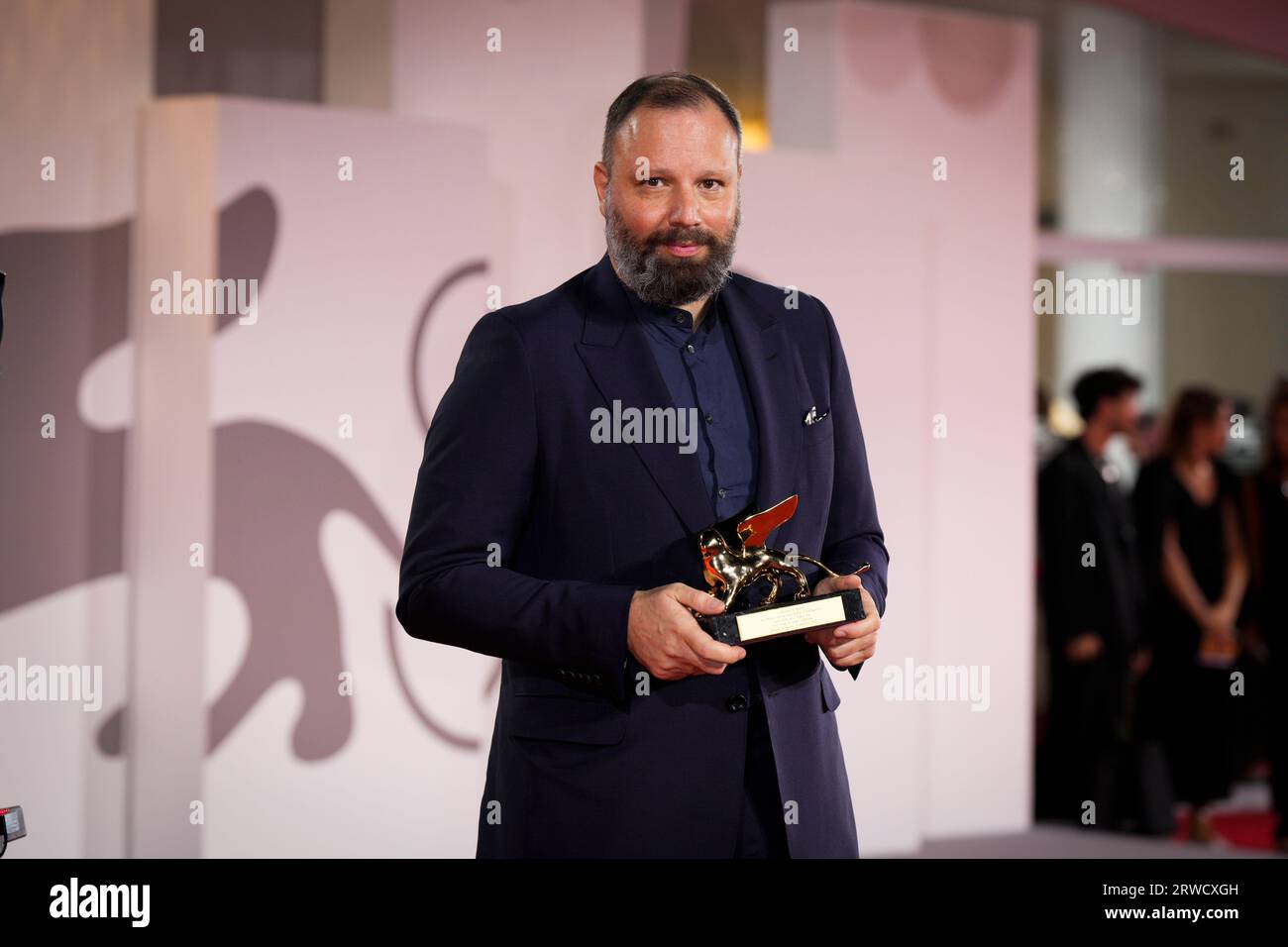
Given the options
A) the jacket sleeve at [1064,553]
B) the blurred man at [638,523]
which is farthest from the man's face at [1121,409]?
the blurred man at [638,523]

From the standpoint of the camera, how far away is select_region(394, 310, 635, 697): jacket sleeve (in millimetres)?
1806

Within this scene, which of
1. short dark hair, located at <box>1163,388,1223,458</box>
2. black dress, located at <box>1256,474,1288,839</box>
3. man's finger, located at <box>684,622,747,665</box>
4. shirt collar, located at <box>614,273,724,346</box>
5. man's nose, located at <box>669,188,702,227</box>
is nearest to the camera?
man's finger, located at <box>684,622,747,665</box>

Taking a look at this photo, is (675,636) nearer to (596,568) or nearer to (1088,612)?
(596,568)

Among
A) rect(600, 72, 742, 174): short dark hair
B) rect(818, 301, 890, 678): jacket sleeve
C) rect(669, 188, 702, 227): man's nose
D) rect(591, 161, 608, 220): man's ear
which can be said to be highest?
rect(600, 72, 742, 174): short dark hair

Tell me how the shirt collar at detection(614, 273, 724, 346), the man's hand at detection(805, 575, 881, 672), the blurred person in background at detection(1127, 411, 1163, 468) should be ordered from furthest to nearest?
the blurred person in background at detection(1127, 411, 1163, 468) < the shirt collar at detection(614, 273, 724, 346) < the man's hand at detection(805, 575, 881, 672)

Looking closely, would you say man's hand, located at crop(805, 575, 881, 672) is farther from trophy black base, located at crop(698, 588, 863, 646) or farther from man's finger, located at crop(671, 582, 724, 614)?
man's finger, located at crop(671, 582, 724, 614)

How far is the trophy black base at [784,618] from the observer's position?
1.74 meters

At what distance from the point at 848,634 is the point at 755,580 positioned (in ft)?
0.51

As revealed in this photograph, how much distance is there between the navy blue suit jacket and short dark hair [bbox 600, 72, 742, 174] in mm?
292

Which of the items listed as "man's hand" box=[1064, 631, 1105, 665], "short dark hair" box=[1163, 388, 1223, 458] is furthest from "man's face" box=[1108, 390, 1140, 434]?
"man's hand" box=[1064, 631, 1105, 665]

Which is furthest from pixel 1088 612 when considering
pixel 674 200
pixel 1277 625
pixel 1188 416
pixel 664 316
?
pixel 674 200

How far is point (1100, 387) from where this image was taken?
5.29m

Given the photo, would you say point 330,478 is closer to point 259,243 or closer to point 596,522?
point 259,243
